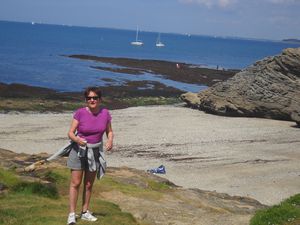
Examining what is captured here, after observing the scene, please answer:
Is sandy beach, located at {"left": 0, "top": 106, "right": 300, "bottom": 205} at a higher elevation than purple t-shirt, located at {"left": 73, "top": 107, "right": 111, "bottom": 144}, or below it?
below

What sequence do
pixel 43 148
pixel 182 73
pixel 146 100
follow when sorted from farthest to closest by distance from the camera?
pixel 182 73, pixel 146 100, pixel 43 148

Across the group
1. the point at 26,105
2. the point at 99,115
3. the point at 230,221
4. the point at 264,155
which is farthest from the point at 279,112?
the point at 99,115

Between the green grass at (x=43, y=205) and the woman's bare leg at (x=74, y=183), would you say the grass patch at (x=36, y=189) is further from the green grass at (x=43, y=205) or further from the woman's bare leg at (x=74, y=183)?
the woman's bare leg at (x=74, y=183)

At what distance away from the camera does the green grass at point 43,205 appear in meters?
9.84

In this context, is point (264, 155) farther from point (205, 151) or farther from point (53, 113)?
point (53, 113)

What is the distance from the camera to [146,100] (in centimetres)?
5612

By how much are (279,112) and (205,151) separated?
17.3 metres

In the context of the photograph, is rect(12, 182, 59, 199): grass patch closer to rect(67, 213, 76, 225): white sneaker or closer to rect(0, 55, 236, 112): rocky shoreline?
rect(67, 213, 76, 225): white sneaker

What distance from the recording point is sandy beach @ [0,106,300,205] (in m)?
24.8

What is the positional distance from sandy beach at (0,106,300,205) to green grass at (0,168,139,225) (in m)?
11.1

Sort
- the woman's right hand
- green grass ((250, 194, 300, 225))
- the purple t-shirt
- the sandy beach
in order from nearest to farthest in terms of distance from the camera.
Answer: the woman's right hand
the purple t-shirt
green grass ((250, 194, 300, 225))
the sandy beach

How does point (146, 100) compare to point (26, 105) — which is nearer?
point (26, 105)

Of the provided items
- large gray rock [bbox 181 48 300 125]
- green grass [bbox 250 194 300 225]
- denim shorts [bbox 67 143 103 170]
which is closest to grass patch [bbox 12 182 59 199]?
denim shorts [bbox 67 143 103 170]

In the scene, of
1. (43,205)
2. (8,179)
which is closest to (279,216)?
(43,205)
